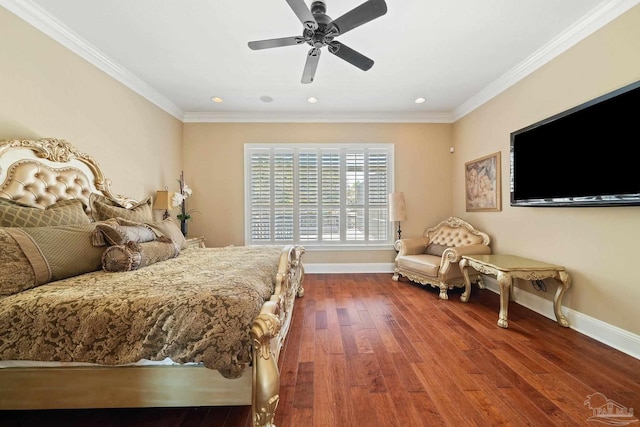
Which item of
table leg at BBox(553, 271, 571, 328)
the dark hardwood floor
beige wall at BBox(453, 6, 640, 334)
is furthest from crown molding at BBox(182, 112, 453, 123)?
the dark hardwood floor

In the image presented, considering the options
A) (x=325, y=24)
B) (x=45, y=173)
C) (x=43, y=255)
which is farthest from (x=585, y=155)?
(x=45, y=173)

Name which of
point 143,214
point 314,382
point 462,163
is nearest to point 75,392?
point 314,382

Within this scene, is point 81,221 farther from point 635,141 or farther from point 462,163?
point 462,163

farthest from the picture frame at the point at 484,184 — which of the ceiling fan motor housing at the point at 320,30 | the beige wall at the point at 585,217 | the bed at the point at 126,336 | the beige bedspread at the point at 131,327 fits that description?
the beige bedspread at the point at 131,327

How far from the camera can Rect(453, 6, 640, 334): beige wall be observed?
6.73 feet

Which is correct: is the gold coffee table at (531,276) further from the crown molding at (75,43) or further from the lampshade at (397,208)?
the crown molding at (75,43)

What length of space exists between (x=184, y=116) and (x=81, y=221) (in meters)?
3.04

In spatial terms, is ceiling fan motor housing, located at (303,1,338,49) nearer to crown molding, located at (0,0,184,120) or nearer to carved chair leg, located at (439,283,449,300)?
crown molding, located at (0,0,184,120)

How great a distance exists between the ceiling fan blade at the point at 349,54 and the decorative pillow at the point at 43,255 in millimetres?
2433

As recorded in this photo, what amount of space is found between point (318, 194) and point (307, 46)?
249 centimetres

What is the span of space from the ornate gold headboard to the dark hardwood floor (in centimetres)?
156

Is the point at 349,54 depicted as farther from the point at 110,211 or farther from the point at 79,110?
the point at 79,110

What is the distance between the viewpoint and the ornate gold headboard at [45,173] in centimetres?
193

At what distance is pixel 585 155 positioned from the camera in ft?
7.52
